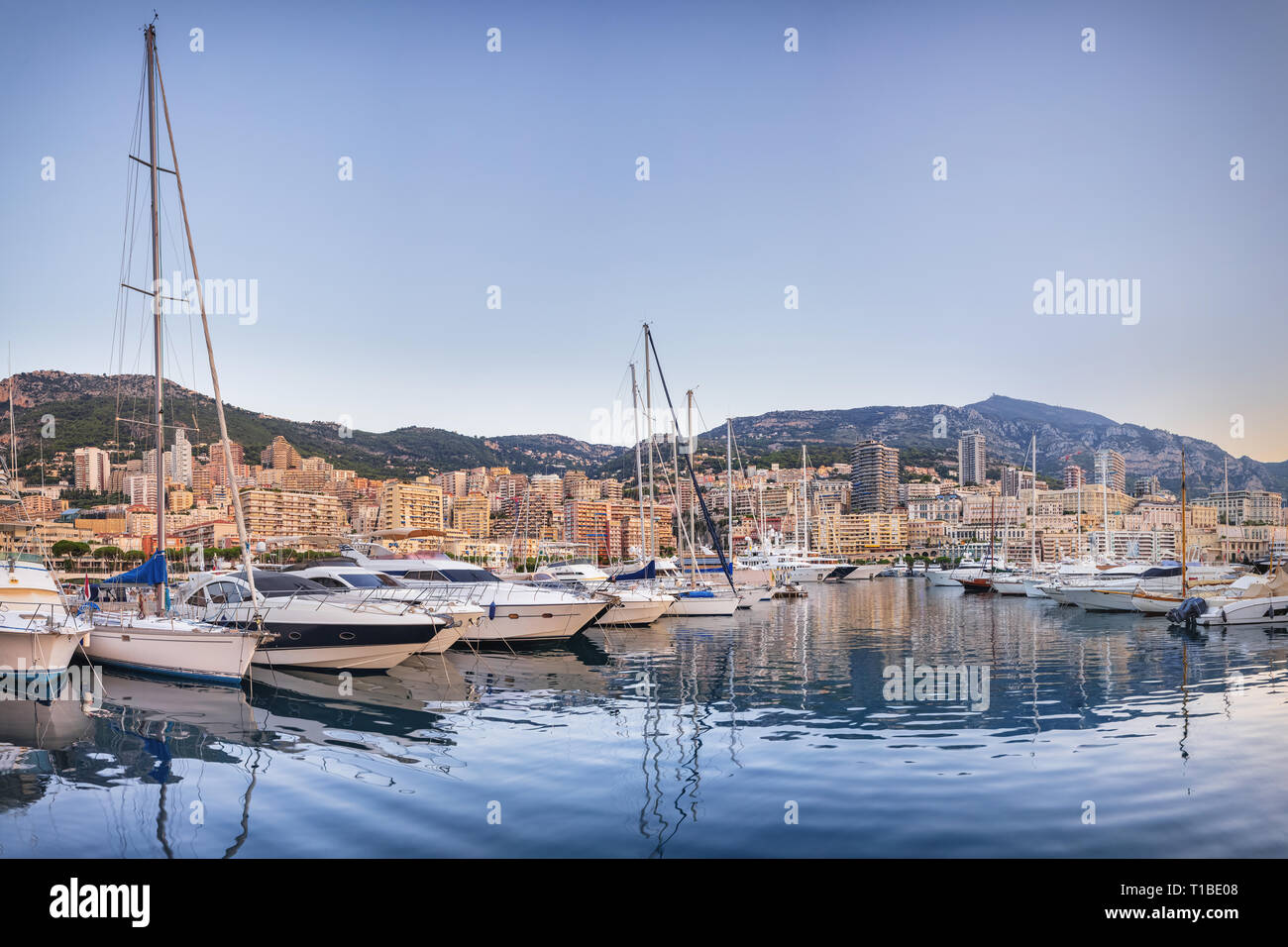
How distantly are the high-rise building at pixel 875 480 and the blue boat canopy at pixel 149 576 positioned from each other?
167201 millimetres

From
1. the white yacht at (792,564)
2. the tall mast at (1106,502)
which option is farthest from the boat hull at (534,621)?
the tall mast at (1106,502)

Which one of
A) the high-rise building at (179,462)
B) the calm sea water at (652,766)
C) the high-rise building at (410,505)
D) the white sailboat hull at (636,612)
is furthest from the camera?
the high-rise building at (410,505)

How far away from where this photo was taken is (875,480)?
180125 mm

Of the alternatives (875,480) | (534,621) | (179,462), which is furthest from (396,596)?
(875,480)

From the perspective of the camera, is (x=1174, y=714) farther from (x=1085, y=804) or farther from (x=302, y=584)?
(x=302, y=584)

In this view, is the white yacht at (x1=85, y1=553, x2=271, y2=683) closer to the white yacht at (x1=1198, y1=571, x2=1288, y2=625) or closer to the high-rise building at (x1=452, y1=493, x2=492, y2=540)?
the white yacht at (x1=1198, y1=571, x2=1288, y2=625)

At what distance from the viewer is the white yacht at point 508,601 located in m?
21.5

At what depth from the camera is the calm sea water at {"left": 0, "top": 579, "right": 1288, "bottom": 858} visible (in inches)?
258

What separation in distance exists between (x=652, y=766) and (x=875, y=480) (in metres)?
179

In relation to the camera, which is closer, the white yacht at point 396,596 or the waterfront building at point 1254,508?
the white yacht at point 396,596

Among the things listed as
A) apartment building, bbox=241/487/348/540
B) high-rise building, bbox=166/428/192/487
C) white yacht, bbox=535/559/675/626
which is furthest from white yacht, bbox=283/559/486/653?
apartment building, bbox=241/487/348/540

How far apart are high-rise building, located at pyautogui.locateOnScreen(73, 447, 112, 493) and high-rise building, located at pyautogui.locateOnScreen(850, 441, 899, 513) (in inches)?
5702

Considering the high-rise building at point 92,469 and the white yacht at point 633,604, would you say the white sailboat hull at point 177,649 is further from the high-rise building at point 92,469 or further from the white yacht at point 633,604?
the high-rise building at point 92,469

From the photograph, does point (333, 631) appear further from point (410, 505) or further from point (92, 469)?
point (410, 505)
